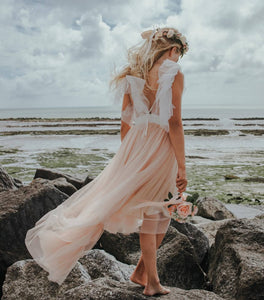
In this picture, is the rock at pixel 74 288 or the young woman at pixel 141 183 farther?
the young woman at pixel 141 183

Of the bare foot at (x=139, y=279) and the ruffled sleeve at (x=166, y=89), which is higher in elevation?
the ruffled sleeve at (x=166, y=89)

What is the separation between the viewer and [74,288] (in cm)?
274

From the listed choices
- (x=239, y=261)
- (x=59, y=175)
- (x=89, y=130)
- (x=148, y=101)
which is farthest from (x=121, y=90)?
(x=89, y=130)

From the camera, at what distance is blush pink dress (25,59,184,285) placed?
2.85m

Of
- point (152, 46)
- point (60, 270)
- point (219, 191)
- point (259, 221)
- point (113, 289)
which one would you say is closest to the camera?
point (113, 289)

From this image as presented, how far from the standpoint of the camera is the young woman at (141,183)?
9.38ft

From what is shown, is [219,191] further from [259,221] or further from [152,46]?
[152,46]

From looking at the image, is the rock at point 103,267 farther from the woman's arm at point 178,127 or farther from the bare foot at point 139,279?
the woman's arm at point 178,127

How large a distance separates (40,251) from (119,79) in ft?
5.57

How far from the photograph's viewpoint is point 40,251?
120 inches

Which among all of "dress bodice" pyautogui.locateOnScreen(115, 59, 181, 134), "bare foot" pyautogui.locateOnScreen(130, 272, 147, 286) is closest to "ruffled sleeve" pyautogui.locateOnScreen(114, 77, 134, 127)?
"dress bodice" pyautogui.locateOnScreen(115, 59, 181, 134)

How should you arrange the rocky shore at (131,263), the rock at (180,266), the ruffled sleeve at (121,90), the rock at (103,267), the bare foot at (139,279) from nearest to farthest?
the rocky shore at (131,263) < the bare foot at (139,279) < the ruffled sleeve at (121,90) < the rock at (103,267) < the rock at (180,266)

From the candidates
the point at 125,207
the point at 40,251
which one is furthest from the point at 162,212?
the point at 40,251

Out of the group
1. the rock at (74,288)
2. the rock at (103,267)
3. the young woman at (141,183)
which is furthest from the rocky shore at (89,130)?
the rock at (74,288)
